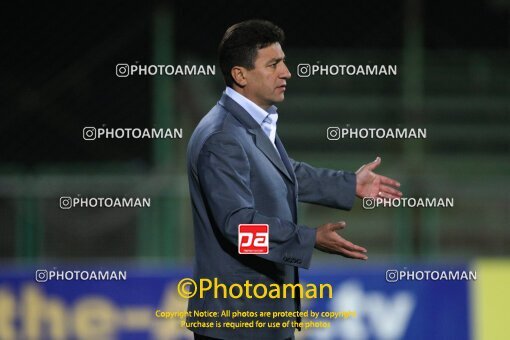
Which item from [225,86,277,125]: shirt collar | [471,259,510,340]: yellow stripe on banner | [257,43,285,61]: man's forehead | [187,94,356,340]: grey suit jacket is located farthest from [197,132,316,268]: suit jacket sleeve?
[471,259,510,340]: yellow stripe on banner

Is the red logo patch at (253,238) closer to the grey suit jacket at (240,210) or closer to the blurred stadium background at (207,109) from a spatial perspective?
the grey suit jacket at (240,210)

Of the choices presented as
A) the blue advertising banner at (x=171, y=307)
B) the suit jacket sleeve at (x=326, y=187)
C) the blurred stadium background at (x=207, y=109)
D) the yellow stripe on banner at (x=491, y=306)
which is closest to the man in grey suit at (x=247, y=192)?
the suit jacket sleeve at (x=326, y=187)

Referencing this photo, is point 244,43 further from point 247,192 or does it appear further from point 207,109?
point 207,109

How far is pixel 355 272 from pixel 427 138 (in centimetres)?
313

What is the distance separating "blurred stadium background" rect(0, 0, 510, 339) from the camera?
25.8 ft

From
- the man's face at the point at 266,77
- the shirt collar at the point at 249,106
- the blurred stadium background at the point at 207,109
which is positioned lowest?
the shirt collar at the point at 249,106

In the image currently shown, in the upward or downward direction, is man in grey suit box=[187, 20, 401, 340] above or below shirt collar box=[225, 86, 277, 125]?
below

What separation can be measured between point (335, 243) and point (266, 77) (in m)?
0.54

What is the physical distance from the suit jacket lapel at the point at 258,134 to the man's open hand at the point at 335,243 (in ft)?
0.76

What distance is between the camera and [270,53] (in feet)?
10.1

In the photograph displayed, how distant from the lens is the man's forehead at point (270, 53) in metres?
3.06

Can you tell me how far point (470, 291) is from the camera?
6055 millimetres

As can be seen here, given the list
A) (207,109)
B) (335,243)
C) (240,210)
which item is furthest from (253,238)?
(207,109)

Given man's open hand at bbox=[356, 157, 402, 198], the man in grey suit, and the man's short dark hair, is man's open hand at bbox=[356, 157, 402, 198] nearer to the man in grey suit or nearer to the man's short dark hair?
the man in grey suit
